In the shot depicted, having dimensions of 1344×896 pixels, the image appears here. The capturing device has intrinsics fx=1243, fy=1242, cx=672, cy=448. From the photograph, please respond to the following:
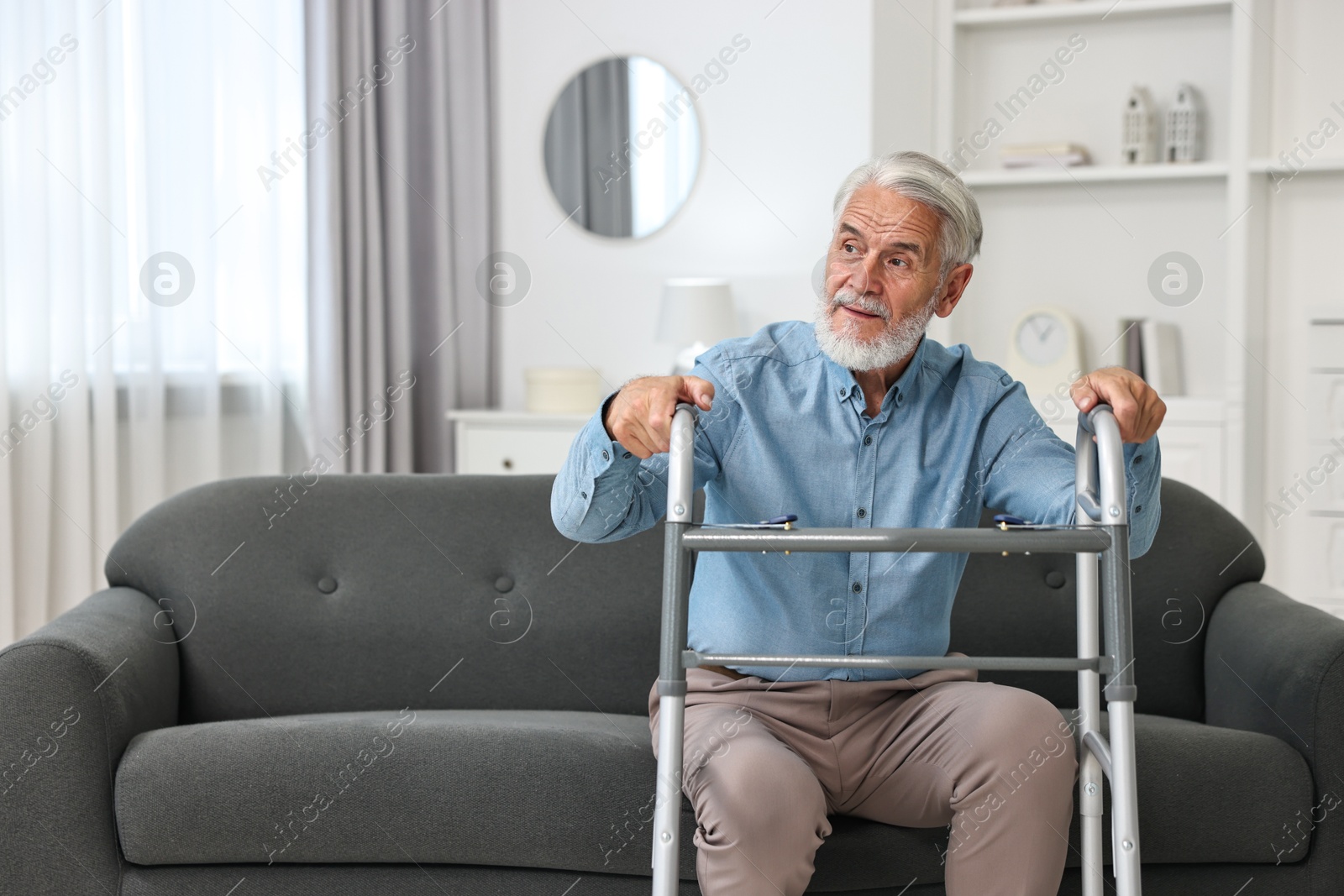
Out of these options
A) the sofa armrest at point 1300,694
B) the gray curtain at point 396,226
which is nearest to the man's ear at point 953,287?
the sofa armrest at point 1300,694

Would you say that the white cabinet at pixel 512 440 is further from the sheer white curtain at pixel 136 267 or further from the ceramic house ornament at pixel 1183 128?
the ceramic house ornament at pixel 1183 128

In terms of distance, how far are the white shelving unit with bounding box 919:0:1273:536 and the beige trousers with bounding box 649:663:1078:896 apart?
237 cm

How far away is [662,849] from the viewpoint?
4.22 feet

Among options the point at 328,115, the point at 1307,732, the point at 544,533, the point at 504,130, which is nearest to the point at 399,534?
the point at 544,533

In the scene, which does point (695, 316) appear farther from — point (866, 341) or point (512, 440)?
point (866, 341)

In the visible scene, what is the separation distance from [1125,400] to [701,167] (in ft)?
9.91

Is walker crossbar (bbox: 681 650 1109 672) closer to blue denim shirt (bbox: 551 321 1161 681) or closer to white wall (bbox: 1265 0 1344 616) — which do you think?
blue denim shirt (bbox: 551 321 1161 681)

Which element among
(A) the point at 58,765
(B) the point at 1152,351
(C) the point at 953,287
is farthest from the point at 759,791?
(B) the point at 1152,351

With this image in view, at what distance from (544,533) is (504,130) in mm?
2678

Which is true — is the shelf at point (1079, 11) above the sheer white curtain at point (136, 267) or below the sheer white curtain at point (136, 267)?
above

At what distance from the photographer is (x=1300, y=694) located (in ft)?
5.61

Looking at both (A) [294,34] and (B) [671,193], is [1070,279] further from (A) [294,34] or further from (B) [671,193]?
(A) [294,34]

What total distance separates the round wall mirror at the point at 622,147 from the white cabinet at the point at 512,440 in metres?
0.80

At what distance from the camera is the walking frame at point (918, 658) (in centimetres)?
126
